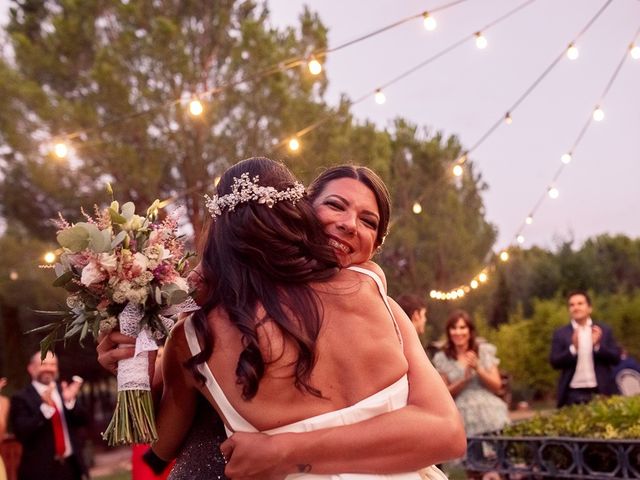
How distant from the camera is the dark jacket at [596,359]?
24.2ft

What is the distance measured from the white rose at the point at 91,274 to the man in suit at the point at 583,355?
19.9ft

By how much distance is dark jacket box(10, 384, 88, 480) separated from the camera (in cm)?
736

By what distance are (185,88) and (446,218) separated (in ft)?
23.8

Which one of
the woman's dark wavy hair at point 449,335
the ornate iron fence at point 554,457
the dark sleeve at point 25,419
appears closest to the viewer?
the ornate iron fence at point 554,457

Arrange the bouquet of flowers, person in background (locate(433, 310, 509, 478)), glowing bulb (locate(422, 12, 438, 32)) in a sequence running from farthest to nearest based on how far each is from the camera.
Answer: person in background (locate(433, 310, 509, 478)), glowing bulb (locate(422, 12, 438, 32)), the bouquet of flowers

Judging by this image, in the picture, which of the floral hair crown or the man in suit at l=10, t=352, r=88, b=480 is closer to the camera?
the floral hair crown

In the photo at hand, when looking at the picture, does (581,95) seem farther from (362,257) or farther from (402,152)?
(362,257)

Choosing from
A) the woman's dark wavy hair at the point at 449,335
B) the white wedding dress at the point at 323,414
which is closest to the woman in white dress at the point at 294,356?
the white wedding dress at the point at 323,414

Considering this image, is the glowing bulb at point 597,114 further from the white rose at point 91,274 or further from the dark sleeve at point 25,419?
the white rose at point 91,274

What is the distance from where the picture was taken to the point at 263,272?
209 centimetres

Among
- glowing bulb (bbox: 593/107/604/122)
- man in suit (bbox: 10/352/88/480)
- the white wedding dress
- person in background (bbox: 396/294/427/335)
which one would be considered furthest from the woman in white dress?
glowing bulb (bbox: 593/107/604/122)

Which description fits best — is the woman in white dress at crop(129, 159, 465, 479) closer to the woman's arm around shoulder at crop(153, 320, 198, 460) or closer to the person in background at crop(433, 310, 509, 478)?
the woman's arm around shoulder at crop(153, 320, 198, 460)

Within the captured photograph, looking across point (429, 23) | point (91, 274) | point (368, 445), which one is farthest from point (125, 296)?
point (429, 23)

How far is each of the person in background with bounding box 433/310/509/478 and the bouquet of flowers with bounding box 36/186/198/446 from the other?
505 centimetres
